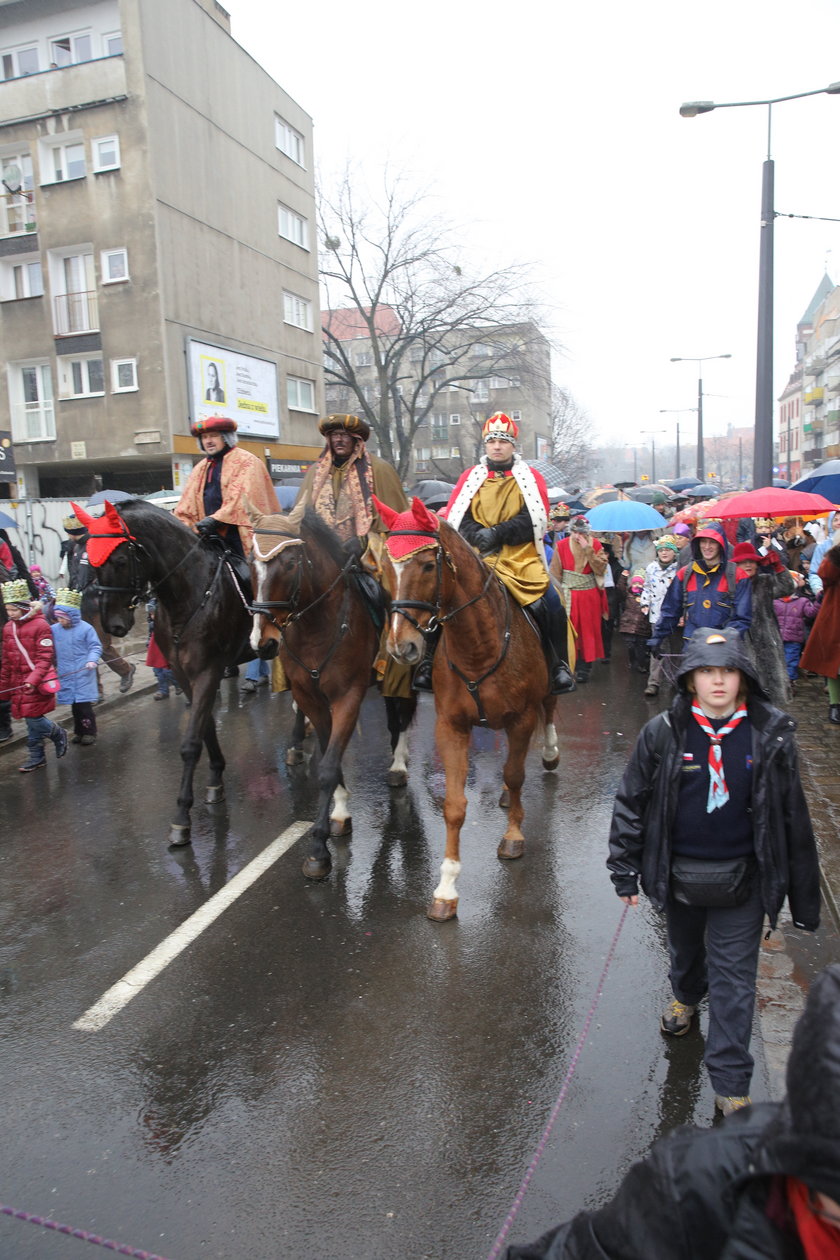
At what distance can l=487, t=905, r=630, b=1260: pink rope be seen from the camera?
2676 millimetres

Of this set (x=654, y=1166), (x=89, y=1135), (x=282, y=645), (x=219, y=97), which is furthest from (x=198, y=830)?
(x=219, y=97)

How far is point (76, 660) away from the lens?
899cm

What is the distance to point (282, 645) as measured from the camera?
598cm

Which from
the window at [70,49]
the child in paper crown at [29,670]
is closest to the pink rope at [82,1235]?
the child in paper crown at [29,670]

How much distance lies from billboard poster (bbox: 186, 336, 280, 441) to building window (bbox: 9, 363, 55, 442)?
4328 mm

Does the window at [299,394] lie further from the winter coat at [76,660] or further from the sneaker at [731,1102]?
the sneaker at [731,1102]

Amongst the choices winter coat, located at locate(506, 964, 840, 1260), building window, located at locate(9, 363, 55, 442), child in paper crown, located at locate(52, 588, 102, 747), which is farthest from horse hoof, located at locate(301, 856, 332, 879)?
building window, located at locate(9, 363, 55, 442)

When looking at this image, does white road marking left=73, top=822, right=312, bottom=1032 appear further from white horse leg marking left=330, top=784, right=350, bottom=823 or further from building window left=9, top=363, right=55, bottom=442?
building window left=9, top=363, right=55, bottom=442

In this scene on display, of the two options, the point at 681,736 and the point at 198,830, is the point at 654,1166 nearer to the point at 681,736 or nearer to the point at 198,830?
the point at 681,736

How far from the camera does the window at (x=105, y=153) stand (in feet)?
74.1

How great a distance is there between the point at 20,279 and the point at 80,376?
12.0 ft

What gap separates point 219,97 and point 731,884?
2948 cm

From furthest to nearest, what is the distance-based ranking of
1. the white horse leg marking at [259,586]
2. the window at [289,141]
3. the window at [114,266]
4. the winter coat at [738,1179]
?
the window at [289,141] → the window at [114,266] → the white horse leg marking at [259,586] → the winter coat at [738,1179]

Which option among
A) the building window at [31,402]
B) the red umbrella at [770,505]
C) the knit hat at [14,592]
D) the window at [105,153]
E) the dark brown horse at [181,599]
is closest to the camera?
the dark brown horse at [181,599]
